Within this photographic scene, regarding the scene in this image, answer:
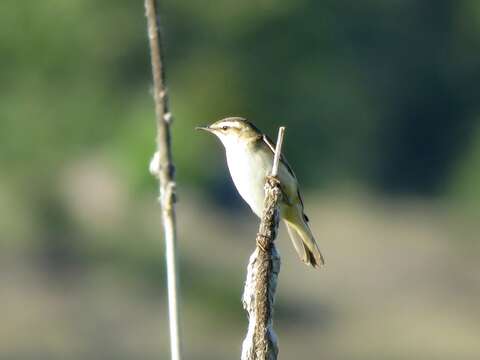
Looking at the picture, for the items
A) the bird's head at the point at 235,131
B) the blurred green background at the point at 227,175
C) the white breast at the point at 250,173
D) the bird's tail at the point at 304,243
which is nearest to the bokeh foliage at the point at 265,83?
the blurred green background at the point at 227,175

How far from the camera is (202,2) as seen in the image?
149 ft

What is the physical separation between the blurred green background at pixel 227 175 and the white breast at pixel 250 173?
61.3 ft

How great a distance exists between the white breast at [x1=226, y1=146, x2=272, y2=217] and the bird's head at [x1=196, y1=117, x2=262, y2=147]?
0.04 meters

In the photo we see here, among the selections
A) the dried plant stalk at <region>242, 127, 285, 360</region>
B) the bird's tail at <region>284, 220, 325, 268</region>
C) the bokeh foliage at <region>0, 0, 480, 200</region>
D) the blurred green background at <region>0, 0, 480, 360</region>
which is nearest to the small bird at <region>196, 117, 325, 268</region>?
the bird's tail at <region>284, 220, 325, 268</region>

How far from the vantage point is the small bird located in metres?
5.77

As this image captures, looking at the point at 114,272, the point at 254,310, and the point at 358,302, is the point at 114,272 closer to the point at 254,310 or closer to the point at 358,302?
the point at 358,302

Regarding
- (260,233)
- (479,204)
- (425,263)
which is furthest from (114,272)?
(260,233)

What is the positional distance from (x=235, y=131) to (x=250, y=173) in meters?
0.22

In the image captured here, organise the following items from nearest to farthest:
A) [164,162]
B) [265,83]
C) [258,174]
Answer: [164,162], [258,174], [265,83]

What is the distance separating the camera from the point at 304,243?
5.70 meters

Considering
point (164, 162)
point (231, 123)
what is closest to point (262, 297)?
point (164, 162)

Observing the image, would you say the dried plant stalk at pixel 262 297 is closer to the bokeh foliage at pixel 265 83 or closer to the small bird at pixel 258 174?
the small bird at pixel 258 174

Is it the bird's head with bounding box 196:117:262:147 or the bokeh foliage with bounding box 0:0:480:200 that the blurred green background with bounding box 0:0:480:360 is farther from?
the bird's head with bounding box 196:117:262:147

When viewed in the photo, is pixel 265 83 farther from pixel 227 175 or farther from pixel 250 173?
pixel 250 173
